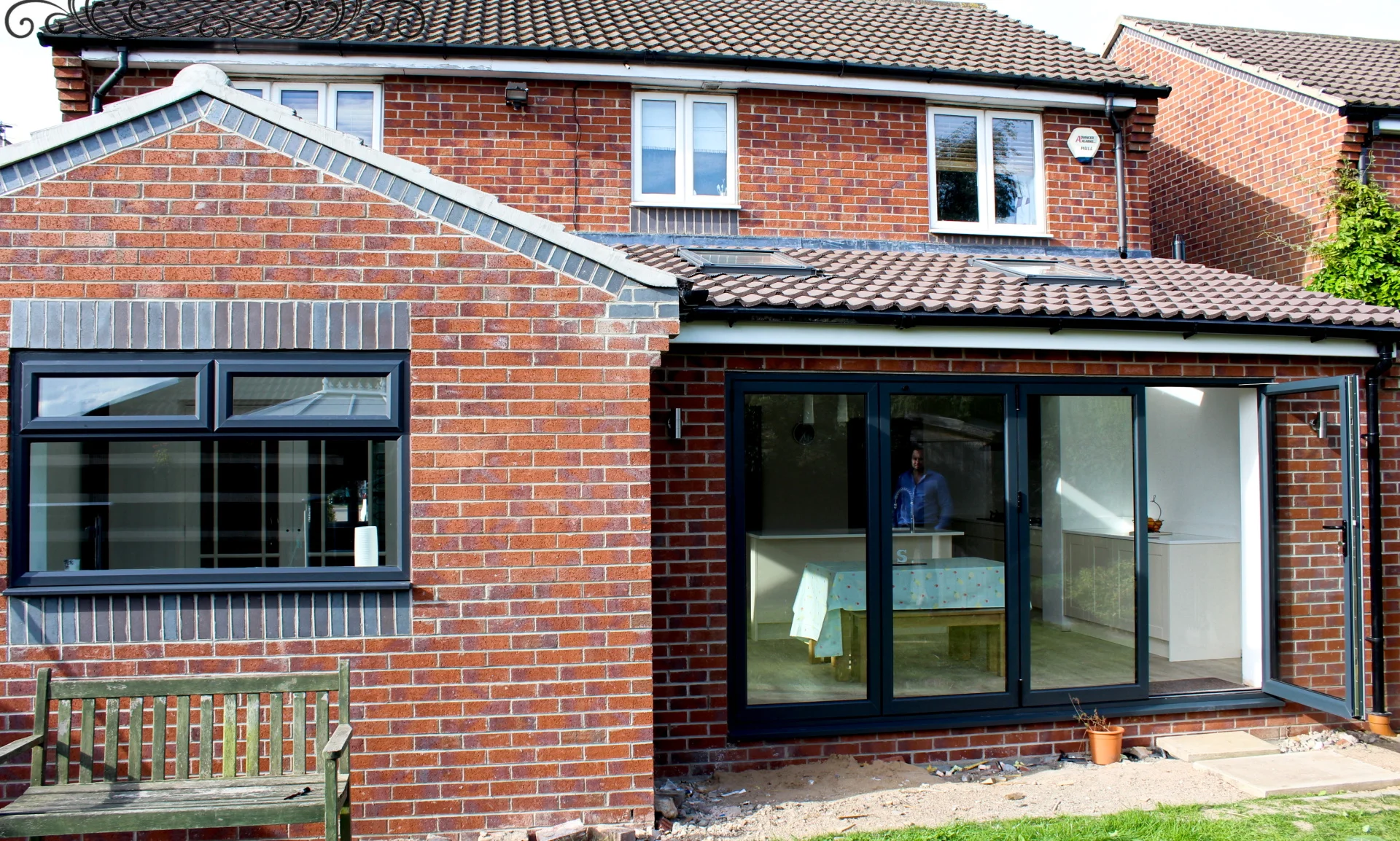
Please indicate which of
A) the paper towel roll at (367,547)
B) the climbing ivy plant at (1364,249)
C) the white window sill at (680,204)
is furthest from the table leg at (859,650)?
the climbing ivy plant at (1364,249)

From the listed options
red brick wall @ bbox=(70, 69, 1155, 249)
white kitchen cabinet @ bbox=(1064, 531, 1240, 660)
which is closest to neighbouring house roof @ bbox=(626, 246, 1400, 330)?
red brick wall @ bbox=(70, 69, 1155, 249)

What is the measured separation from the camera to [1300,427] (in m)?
8.34

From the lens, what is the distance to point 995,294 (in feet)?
25.8

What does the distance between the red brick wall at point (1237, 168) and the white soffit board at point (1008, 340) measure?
4326 millimetres

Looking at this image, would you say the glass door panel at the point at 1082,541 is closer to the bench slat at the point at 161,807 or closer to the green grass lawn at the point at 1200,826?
the green grass lawn at the point at 1200,826

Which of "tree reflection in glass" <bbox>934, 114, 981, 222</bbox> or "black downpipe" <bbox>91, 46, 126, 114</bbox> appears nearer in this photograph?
"black downpipe" <bbox>91, 46, 126, 114</bbox>

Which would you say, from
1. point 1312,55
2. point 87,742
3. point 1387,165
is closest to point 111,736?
point 87,742

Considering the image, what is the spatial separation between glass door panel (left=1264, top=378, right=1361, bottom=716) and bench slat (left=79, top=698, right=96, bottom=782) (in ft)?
25.6

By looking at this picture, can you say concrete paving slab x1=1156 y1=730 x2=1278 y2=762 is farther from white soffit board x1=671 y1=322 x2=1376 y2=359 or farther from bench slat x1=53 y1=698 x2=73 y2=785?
bench slat x1=53 y1=698 x2=73 y2=785

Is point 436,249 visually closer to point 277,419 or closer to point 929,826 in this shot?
point 277,419

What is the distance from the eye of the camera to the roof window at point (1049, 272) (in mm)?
8891

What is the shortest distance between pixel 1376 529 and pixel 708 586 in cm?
508

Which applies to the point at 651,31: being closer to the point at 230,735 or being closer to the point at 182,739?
the point at 230,735

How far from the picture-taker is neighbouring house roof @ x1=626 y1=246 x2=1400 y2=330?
23.7ft
